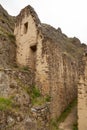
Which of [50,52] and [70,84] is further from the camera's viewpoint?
[70,84]

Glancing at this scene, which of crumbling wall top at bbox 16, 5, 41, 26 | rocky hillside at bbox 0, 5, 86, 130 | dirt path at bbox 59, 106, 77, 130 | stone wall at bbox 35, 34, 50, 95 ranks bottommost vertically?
dirt path at bbox 59, 106, 77, 130

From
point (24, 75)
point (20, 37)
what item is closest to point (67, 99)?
point (24, 75)

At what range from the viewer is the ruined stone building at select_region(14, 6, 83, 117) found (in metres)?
16.8

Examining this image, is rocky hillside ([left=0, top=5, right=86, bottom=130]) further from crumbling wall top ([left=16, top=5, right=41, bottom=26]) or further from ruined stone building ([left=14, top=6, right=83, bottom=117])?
crumbling wall top ([left=16, top=5, right=41, bottom=26])

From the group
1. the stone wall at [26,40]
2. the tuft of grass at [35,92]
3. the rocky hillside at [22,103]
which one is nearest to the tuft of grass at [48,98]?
the rocky hillside at [22,103]

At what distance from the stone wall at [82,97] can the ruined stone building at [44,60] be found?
202 centimetres

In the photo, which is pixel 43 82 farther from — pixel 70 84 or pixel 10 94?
pixel 70 84

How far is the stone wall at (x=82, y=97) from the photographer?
1493 cm

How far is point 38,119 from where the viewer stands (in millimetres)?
14383

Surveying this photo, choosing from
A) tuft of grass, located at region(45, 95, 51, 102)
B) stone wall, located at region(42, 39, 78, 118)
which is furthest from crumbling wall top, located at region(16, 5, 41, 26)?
tuft of grass, located at region(45, 95, 51, 102)

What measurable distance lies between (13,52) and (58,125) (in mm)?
6772

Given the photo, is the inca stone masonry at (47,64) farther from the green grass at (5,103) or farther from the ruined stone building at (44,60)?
the green grass at (5,103)

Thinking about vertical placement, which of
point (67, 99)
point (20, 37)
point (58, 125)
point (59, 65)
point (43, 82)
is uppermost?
point (20, 37)

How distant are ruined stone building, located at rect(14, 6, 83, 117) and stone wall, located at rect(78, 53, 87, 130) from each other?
202cm
